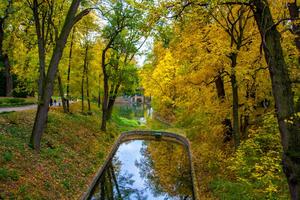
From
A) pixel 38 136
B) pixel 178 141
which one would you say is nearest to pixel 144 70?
pixel 178 141

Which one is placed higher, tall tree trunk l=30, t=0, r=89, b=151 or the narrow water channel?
tall tree trunk l=30, t=0, r=89, b=151

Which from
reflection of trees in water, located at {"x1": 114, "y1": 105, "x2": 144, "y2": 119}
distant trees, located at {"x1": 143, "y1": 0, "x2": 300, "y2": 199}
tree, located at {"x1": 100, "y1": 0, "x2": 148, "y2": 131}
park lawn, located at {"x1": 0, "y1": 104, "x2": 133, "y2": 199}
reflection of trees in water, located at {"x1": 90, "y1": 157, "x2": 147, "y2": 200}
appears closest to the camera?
distant trees, located at {"x1": 143, "y1": 0, "x2": 300, "y2": 199}

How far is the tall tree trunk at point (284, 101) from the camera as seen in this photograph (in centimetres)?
646

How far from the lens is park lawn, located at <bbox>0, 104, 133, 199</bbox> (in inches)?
438

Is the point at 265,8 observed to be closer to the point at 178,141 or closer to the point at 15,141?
the point at 15,141

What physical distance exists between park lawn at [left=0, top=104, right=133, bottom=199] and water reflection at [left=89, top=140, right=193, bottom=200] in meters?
1.22

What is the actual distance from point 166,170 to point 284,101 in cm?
1666

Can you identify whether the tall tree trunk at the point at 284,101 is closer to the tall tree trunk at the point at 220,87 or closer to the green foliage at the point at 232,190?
the green foliage at the point at 232,190

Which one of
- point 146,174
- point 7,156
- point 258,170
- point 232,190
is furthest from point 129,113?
point 258,170

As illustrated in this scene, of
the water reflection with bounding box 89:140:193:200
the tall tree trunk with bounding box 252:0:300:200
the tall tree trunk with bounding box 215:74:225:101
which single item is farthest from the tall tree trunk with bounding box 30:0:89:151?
the tall tree trunk with bounding box 252:0:300:200

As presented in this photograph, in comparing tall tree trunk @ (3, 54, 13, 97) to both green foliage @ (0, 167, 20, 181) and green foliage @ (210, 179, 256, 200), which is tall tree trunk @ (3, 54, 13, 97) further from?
green foliage @ (210, 179, 256, 200)

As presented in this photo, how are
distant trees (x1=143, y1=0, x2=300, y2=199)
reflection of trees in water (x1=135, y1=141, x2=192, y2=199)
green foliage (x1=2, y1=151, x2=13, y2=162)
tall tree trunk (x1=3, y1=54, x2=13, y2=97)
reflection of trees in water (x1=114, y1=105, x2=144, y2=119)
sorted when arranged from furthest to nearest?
reflection of trees in water (x1=114, y1=105, x2=144, y2=119) → tall tree trunk (x1=3, y1=54, x2=13, y2=97) → reflection of trees in water (x1=135, y1=141, x2=192, y2=199) → green foliage (x1=2, y1=151, x2=13, y2=162) → distant trees (x1=143, y1=0, x2=300, y2=199)

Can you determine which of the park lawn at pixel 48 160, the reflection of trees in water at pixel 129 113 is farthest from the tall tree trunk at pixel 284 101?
the reflection of trees in water at pixel 129 113

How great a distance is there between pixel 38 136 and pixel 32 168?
2.21m
